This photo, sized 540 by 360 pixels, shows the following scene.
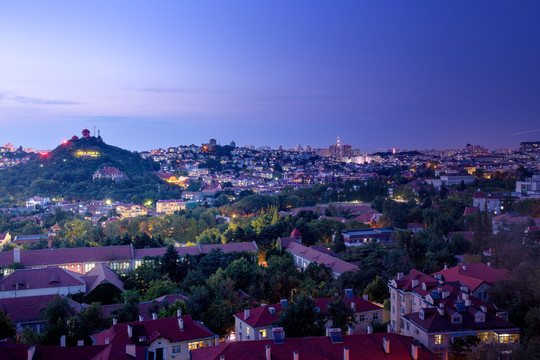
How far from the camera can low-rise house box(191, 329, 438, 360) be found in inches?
323

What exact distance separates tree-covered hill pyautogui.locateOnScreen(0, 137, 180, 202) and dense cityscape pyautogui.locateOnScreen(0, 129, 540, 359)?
4.71 metres

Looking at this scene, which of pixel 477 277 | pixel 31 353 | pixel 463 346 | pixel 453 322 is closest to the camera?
pixel 31 353

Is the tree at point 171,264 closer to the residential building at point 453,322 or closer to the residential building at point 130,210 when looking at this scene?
the residential building at point 453,322

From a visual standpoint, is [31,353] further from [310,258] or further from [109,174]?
[109,174]

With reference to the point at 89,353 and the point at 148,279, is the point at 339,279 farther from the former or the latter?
the point at 89,353

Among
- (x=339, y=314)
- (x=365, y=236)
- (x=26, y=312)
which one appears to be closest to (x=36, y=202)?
(x=365, y=236)

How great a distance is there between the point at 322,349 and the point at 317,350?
4.2 inches

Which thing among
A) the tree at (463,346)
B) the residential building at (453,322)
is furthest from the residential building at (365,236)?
the tree at (463,346)

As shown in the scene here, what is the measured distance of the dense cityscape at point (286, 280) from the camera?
32.8 feet

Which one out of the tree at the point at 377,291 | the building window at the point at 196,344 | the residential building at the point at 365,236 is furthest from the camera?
the residential building at the point at 365,236

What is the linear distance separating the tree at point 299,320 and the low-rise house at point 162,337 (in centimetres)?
164

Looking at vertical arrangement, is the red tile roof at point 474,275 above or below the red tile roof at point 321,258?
above

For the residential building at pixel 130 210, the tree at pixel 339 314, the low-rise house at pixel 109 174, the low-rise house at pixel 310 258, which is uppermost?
the low-rise house at pixel 109 174

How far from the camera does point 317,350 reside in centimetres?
838
